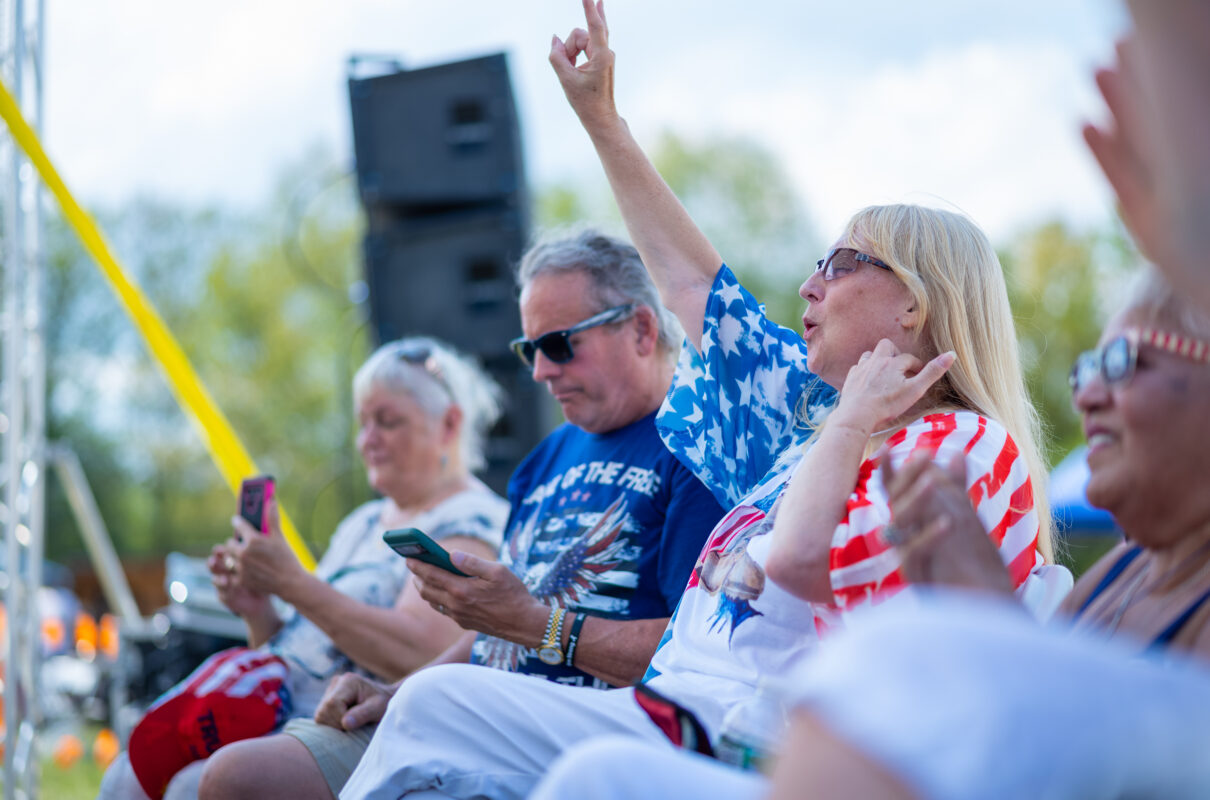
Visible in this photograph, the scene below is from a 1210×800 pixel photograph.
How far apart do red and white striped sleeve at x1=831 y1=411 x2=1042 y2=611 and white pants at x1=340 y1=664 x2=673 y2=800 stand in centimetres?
40

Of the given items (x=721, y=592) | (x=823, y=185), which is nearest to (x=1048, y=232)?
(x=823, y=185)

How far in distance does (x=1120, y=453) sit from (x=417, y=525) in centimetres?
201

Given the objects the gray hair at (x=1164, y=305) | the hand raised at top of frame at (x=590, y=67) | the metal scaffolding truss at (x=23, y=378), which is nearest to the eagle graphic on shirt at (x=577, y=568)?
the hand raised at top of frame at (x=590, y=67)

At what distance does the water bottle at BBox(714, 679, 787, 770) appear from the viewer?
1.35m

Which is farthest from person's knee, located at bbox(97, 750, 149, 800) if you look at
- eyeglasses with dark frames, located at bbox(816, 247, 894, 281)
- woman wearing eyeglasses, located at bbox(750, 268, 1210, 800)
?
woman wearing eyeglasses, located at bbox(750, 268, 1210, 800)

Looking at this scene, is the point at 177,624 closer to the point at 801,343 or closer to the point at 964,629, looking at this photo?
the point at 801,343

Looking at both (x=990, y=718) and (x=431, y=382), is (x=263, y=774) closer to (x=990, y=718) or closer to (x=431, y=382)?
(x=431, y=382)

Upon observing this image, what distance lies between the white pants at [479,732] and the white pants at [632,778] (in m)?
0.53

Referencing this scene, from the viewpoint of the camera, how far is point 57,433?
19.9 meters

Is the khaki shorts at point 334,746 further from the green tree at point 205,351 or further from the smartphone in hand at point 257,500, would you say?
the green tree at point 205,351

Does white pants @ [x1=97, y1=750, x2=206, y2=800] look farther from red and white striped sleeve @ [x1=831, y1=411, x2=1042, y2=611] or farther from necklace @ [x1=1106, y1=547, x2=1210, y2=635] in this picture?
necklace @ [x1=1106, y1=547, x2=1210, y2=635]

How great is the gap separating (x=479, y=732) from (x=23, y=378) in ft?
9.79

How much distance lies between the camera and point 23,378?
380 cm

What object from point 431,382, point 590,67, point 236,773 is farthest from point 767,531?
point 431,382
